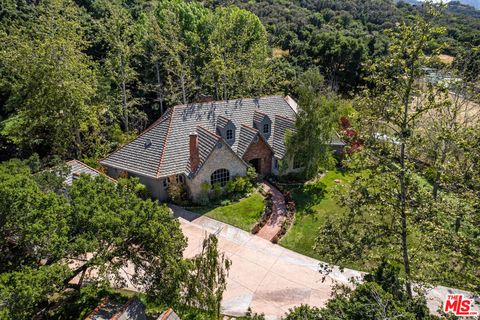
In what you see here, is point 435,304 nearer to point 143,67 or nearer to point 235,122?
point 235,122

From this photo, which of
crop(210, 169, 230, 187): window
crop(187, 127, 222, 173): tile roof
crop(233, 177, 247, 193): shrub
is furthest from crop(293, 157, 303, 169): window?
crop(187, 127, 222, 173): tile roof

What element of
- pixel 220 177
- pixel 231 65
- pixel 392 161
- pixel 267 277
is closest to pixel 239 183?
pixel 220 177

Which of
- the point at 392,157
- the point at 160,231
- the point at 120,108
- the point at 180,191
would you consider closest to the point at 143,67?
the point at 120,108

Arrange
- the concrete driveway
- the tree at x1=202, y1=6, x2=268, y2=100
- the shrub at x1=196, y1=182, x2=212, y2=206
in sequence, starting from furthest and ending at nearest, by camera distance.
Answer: the tree at x1=202, y1=6, x2=268, y2=100, the shrub at x1=196, y1=182, x2=212, y2=206, the concrete driveway

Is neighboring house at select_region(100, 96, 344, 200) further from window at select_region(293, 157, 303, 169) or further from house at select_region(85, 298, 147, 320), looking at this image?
house at select_region(85, 298, 147, 320)

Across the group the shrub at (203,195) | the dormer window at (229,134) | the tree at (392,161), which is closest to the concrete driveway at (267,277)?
the shrub at (203,195)

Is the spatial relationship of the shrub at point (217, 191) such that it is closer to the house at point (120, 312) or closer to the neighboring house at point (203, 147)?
the neighboring house at point (203, 147)
